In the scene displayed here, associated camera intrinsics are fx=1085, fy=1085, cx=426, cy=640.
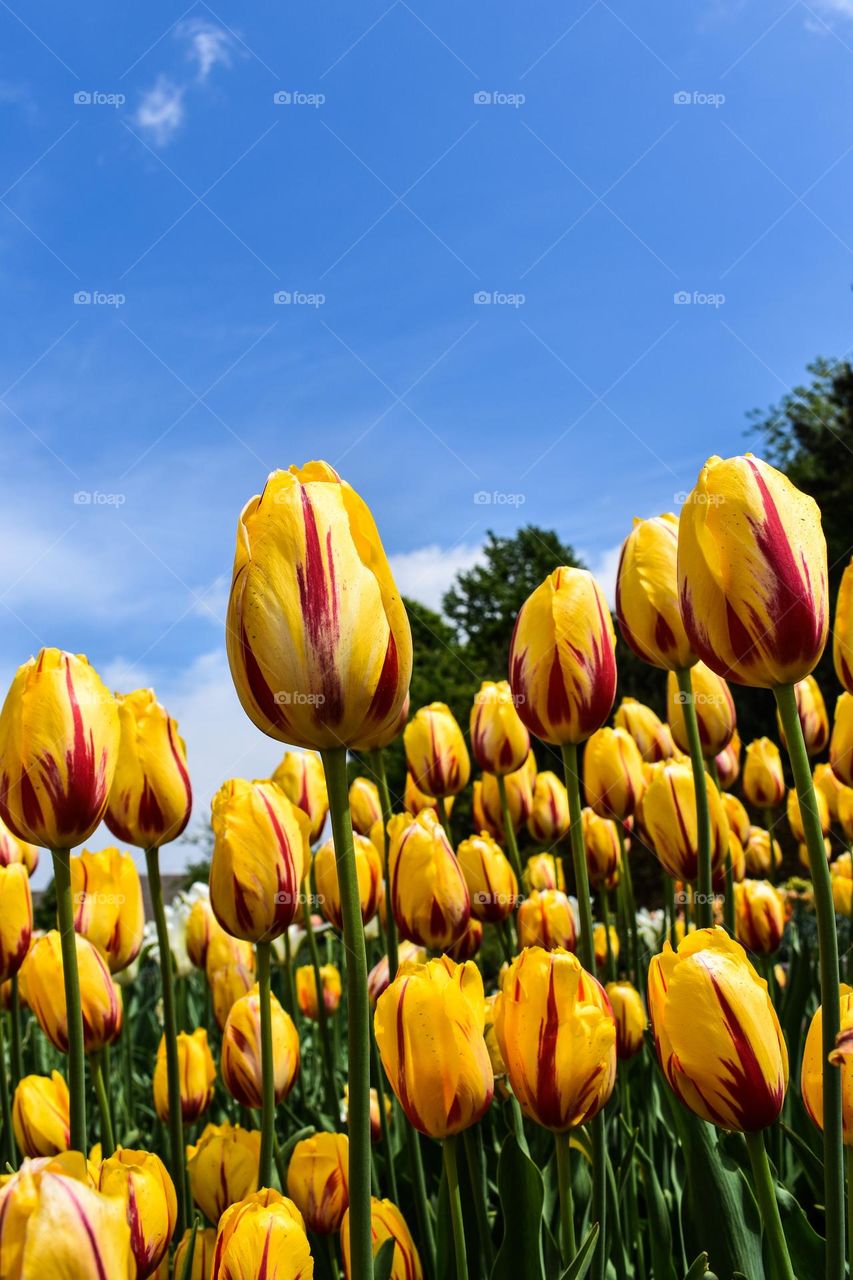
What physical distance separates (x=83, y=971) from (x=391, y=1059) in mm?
970

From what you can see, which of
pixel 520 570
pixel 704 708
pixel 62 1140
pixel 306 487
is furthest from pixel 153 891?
pixel 520 570

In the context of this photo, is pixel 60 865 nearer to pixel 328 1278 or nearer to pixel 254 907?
pixel 254 907

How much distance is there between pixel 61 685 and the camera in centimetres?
144

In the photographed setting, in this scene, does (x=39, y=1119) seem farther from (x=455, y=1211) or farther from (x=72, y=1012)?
(x=455, y=1211)

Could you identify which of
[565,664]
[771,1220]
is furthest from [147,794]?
[771,1220]

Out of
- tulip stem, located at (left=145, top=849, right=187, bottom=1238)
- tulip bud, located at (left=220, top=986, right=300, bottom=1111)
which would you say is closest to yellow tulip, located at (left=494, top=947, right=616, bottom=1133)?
tulip stem, located at (left=145, top=849, right=187, bottom=1238)

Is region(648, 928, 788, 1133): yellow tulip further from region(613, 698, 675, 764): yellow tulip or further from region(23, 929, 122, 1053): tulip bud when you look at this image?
region(613, 698, 675, 764): yellow tulip

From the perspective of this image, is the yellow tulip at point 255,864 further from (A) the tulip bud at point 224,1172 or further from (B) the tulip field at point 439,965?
(A) the tulip bud at point 224,1172

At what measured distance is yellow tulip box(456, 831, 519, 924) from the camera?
2648mm

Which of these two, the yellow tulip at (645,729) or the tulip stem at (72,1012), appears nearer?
the tulip stem at (72,1012)

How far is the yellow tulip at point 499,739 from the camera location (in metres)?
2.92

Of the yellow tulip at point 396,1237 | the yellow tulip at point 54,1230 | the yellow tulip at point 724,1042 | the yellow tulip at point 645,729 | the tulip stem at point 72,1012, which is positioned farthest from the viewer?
the yellow tulip at point 645,729

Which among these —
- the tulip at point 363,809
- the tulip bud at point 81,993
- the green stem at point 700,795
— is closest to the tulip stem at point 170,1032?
the tulip bud at point 81,993

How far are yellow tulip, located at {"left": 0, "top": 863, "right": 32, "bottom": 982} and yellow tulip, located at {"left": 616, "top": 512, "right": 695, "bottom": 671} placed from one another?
1.26 metres
